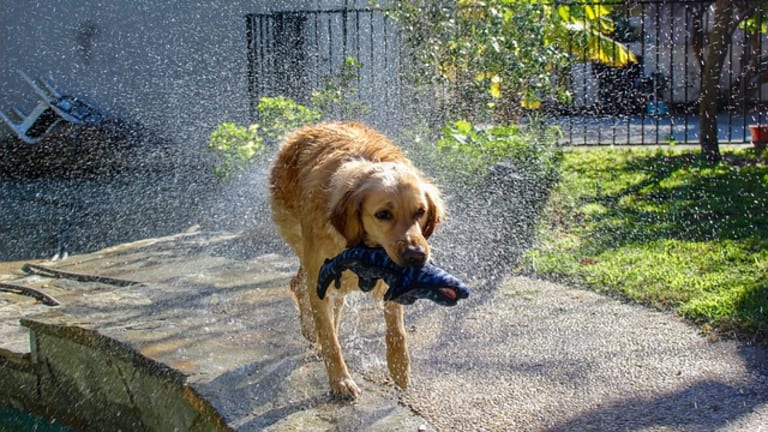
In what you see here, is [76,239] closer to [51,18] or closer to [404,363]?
[404,363]

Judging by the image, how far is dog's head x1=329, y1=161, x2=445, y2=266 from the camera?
147 inches

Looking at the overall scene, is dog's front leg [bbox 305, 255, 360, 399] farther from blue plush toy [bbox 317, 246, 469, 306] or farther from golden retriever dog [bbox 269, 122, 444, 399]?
blue plush toy [bbox 317, 246, 469, 306]

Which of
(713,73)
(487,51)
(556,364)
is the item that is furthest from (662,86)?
(556,364)

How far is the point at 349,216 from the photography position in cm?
396

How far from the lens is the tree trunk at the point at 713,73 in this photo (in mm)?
10367

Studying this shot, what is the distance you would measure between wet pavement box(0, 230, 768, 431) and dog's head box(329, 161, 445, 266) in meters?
0.62

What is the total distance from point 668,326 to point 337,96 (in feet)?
15.4

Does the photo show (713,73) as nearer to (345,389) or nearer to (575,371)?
(575,371)

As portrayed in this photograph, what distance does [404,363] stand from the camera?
13.5 feet

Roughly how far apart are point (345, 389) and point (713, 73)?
8116 mm

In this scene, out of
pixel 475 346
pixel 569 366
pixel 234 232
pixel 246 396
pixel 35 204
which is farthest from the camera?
pixel 35 204

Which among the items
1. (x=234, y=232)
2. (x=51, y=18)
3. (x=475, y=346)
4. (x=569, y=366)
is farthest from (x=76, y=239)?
(x=51, y=18)

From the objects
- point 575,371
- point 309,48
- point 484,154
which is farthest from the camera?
point 309,48

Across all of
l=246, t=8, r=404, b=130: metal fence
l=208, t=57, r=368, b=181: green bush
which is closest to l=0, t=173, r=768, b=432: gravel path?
l=208, t=57, r=368, b=181: green bush
